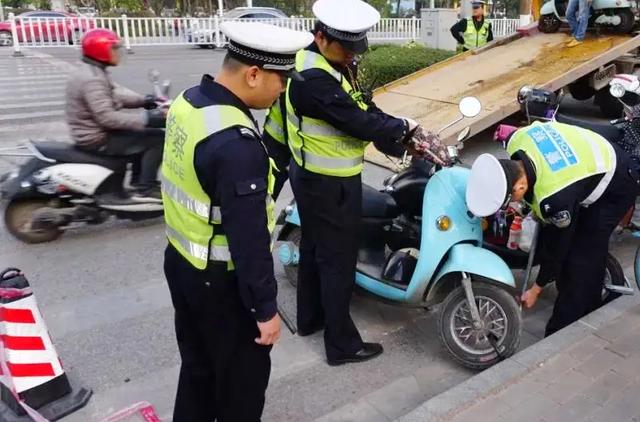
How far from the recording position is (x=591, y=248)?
328 centimetres

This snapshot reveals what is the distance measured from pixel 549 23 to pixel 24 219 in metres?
8.13

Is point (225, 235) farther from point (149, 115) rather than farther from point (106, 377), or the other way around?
point (149, 115)

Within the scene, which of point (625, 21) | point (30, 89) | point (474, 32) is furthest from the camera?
point (30, 89)

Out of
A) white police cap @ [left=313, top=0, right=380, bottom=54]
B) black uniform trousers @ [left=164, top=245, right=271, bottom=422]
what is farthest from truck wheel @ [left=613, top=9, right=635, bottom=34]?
black uniform trousers @ [left=164, top=245, right=271, bottom=422]

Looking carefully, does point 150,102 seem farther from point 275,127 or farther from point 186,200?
point 186,200

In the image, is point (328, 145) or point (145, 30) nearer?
point (328, 145)

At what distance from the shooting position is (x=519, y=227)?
11.9 ft

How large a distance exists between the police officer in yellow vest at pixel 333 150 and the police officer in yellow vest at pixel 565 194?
1.77 ft

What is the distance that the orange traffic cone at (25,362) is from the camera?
2.71 metres

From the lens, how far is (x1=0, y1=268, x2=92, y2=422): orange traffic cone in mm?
2713

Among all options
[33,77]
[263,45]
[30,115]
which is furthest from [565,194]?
[33,77]

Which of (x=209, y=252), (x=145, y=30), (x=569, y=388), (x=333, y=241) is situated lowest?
(x=569, y=388)

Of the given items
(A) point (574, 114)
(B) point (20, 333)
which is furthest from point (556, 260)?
(A) point (574, 114)

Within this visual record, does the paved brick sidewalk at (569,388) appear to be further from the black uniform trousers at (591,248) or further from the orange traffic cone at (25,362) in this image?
the orange traffic cone at (25,362)
